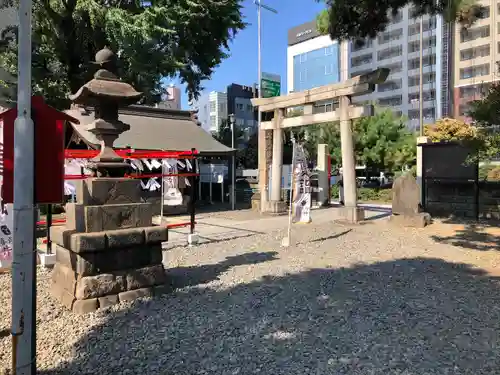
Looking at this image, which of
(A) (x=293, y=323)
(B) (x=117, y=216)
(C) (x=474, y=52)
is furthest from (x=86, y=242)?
(C) (x=474, y=52)

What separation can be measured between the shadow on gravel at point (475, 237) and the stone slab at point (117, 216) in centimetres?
636

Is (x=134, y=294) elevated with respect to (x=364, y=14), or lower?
lower

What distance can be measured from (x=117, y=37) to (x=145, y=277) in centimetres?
1250

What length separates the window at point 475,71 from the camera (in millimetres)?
44688

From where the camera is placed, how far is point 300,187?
956cm

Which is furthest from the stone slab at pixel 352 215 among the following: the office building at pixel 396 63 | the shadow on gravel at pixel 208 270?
the office building at pixel 396 63

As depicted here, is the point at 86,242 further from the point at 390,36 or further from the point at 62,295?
the point at 390,36

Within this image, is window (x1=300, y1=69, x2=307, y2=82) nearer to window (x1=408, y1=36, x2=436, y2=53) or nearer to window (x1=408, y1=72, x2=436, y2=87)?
window (x1=408, y1=36, x2=436, y2=53)

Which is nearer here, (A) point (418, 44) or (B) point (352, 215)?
(B) point (352, 215)

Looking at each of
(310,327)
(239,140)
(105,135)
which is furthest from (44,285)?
(239,140)

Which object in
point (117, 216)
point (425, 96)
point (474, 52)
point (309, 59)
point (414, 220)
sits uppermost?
point (309, 59)

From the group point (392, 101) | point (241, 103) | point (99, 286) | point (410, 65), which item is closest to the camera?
point (99, 286)

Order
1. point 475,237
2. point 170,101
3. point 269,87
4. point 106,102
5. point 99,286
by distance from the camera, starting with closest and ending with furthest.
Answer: point 99,286
point 106,102
point 475,237
point 269,87
point 170,101

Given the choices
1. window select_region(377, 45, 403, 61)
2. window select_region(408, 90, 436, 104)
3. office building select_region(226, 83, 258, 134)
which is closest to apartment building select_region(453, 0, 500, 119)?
window select_region(408, 90, 436, 104)
